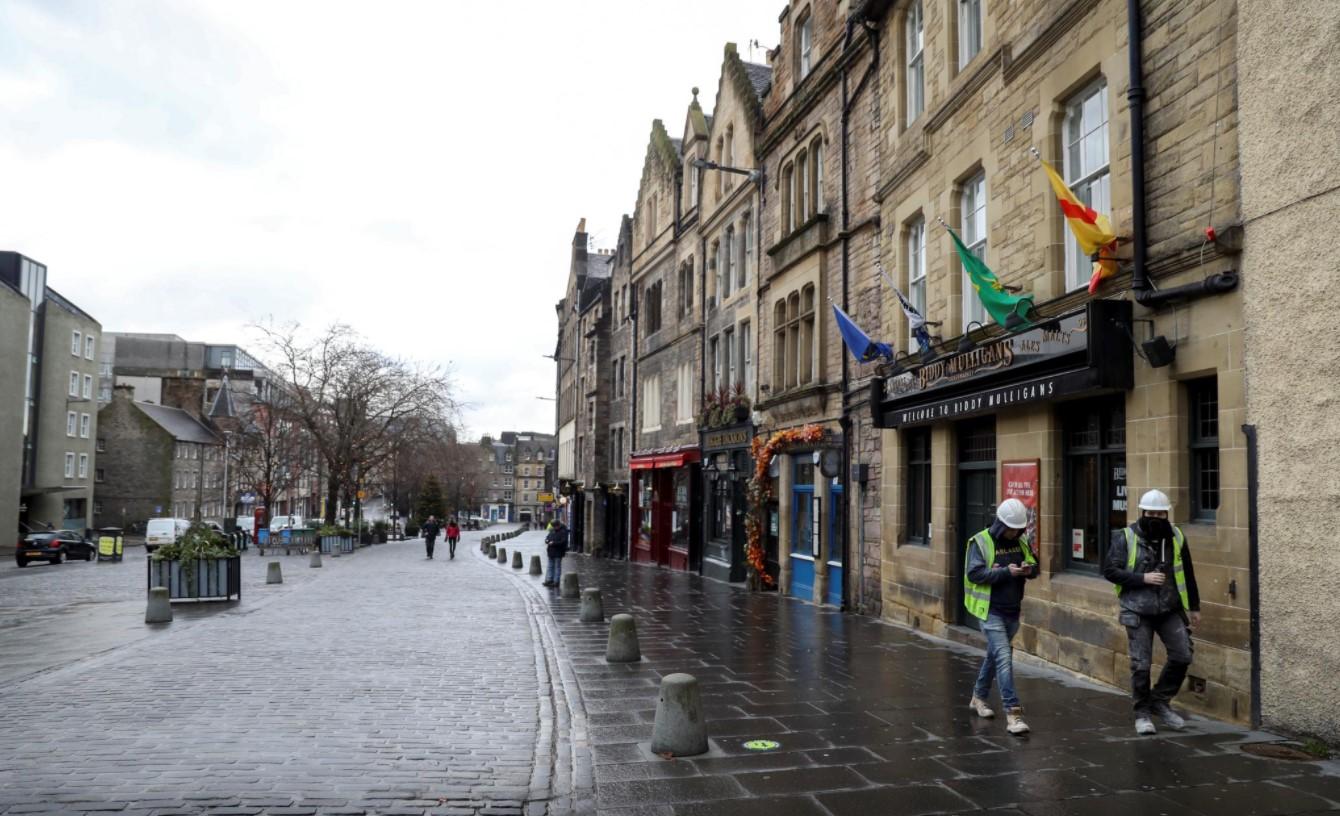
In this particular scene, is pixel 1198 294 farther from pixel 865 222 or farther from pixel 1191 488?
pixel 865 222

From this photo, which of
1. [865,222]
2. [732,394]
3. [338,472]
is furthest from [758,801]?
[338,472]

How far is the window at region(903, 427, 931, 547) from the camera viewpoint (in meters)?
13.8

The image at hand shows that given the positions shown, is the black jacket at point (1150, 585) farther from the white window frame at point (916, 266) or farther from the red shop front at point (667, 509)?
the red shop front at point (667, 509)

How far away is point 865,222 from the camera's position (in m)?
15.8

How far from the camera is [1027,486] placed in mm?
10570

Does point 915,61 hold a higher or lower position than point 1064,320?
higher

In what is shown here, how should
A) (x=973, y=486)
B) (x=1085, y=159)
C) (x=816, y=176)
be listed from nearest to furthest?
(x=1085, y=159) → (x=973, y=486) → (x=816, y=176)

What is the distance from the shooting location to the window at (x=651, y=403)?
30734mm

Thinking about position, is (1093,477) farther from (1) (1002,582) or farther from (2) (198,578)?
(2) (198,578)

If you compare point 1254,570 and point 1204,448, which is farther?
point 1204,448

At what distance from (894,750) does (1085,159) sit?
6.62 metres

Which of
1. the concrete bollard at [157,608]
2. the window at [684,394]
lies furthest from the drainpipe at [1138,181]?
the window at [684,394]

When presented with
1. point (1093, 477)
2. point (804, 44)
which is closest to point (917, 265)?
point (1093, 477)

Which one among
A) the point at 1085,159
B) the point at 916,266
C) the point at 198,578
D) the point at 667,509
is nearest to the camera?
the point at 1085,159
